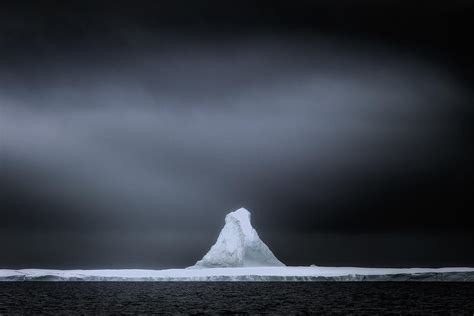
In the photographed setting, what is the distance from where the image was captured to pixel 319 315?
51844 mm

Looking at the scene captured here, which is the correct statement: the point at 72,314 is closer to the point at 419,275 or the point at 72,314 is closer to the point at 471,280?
the point at 419,275

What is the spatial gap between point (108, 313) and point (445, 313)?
28.1 m

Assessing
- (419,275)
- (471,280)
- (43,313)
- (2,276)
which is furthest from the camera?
(471,280)

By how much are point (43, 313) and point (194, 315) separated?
13462 millimetres

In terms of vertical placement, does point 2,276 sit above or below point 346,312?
above

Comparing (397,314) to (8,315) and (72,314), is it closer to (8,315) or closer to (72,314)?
(72,314)

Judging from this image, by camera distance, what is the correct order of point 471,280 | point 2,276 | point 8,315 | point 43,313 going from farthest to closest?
1. point 471,280
2. point 2,276
3. point 43,313
4. point 8,315

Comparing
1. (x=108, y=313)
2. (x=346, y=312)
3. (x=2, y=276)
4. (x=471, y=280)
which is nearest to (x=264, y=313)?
(x=346, y=312)

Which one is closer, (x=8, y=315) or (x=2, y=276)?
(x=8, y=315)

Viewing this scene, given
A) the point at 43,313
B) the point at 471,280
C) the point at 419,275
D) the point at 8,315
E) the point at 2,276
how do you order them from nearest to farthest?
the point at 8,315 < the point at 43,313 < the point at 419,275 < the point at 2,276 < the point at 471,280

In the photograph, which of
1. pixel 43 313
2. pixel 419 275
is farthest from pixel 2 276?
pixel 43 313

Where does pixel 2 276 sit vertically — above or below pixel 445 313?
above

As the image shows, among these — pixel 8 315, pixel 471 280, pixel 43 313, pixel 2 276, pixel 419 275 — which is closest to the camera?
pixel 8 315

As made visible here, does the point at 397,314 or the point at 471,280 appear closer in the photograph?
the point at 397,314
